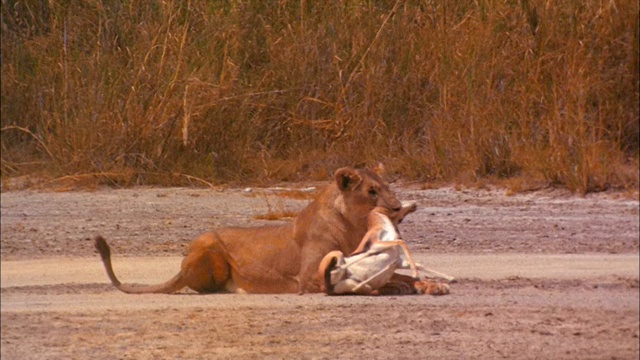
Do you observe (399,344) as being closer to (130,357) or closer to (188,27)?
(130,357)

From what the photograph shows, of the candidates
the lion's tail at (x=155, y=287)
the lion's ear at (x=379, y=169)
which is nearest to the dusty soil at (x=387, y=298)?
the lion's tail at (x=155, y=287)

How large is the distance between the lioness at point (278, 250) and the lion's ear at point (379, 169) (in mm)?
85

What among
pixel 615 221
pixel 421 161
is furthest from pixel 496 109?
pixel 615 221

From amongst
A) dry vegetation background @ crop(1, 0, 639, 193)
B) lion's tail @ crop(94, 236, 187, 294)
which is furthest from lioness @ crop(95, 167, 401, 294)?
dry vegetation background @ crop(1, 0, 639, 193)

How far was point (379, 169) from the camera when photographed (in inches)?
73.2

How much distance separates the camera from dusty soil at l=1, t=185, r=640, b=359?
1.80 metres

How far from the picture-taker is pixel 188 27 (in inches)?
70.8

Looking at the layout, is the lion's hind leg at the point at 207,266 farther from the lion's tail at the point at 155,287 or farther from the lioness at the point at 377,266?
the lioness at the point at 377,266

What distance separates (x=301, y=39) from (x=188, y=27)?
0.71ft

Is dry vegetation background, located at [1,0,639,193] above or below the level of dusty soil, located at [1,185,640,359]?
above

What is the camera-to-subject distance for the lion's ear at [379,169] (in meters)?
1.85

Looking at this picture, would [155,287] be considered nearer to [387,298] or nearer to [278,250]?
[278,250]

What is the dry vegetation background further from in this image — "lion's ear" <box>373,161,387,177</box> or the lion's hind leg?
the lion's hind leg

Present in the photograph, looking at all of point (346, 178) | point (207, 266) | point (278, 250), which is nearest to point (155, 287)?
point (207, 266)
